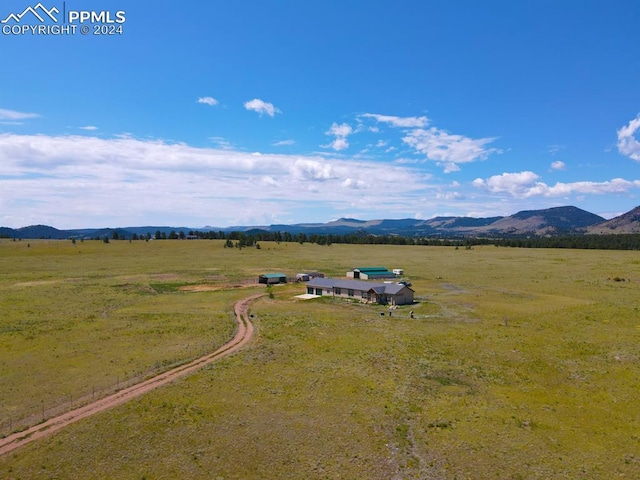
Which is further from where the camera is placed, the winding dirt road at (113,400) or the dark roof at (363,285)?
the dark roof at (363,285)

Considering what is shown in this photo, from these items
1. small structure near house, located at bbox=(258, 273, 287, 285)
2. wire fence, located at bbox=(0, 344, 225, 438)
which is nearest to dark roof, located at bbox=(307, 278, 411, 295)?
small structure near house, located at bbox=(258, 273, 287, 285)

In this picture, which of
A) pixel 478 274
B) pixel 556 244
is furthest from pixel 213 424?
pixel 556 244

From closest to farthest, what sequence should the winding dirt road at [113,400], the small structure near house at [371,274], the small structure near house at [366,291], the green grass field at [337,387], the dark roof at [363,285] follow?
the green grass field at [337,387]
the winding dirt road at [113,400]
the small structure near house at [366,291]
the dark roof at [363,285]
the small structure near house at [371,274]

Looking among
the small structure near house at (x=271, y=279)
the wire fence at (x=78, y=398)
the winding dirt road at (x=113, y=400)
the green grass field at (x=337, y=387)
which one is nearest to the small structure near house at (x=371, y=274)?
the small structure near house at (x=271, y=279)

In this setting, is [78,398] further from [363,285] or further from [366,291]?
[363,285]

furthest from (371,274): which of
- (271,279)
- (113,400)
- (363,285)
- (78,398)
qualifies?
(78,398)

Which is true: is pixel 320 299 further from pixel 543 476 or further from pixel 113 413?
pixel 543 476

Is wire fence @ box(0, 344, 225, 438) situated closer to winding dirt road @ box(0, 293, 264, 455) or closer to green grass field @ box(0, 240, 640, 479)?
green grass field @ box(0, 240, 640, 479)

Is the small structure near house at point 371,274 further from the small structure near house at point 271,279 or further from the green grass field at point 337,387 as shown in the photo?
the green grass field at point 337,387
